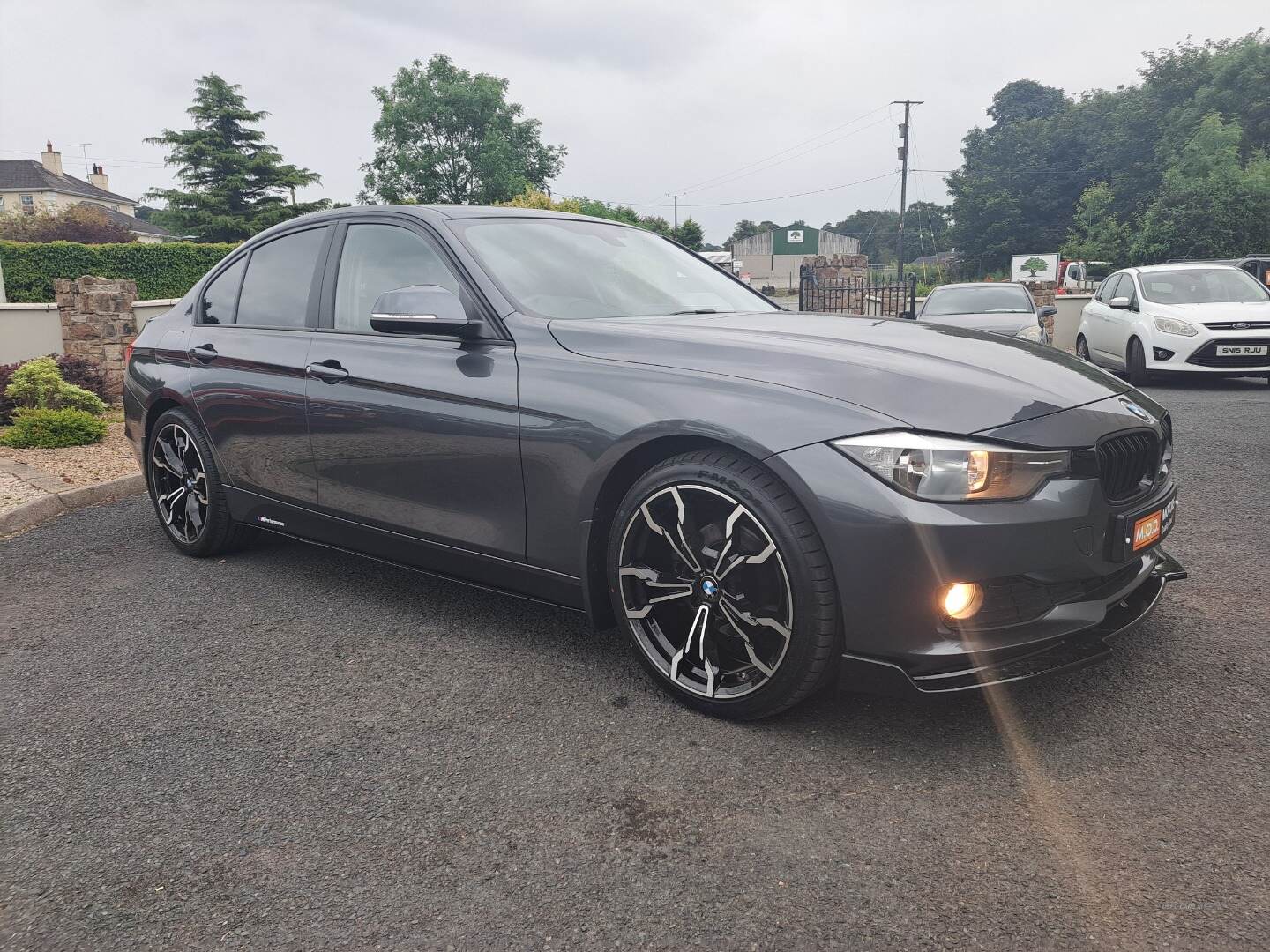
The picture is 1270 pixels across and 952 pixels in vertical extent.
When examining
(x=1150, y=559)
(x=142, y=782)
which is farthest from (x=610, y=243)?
(x=142, y=782)

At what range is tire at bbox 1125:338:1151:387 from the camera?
38.3 feet

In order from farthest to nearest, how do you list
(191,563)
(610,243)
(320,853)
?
(191,563) < (610,243) < (320,853)

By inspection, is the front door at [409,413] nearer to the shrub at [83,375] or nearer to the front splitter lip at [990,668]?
the front splitter lip at [990,668]

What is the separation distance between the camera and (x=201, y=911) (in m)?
2.04

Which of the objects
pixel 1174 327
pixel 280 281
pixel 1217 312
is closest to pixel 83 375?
pixel 280 281

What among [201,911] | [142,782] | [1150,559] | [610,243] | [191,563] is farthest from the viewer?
[191,563]

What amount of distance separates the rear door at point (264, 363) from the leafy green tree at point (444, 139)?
201 feet

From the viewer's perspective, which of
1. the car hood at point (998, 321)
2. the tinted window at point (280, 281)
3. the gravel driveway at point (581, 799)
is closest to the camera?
the gravel driveway at point (581, 799)

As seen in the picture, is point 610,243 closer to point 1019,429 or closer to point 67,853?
point 1019,429

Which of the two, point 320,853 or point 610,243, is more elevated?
point 610,243

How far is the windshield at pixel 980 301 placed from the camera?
1284 cm

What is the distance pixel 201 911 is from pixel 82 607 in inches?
103

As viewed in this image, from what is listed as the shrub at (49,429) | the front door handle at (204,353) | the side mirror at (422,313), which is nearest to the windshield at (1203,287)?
the side mirror at (422,313)

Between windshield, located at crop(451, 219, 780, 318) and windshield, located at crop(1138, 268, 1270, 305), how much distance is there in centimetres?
998
